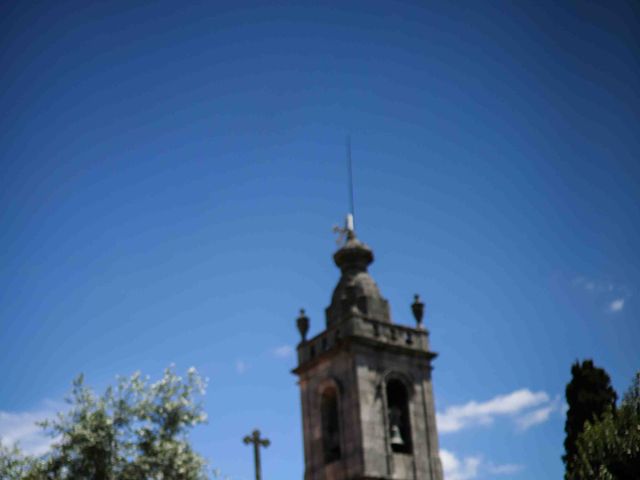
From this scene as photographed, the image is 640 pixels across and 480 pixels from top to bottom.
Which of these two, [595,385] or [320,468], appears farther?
[595,385]

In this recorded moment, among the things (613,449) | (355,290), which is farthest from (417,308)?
(613,449)

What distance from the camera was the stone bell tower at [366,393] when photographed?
3291 cm

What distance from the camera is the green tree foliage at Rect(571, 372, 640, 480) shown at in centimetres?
3206

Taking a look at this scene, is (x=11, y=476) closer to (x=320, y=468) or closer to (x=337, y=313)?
(x=320, y=468)

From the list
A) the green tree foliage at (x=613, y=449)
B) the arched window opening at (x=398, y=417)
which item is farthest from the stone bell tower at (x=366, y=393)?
the green tree foliage at (x=613, y=449)

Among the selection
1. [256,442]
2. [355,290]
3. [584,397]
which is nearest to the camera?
[256,442]

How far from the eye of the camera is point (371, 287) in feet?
123

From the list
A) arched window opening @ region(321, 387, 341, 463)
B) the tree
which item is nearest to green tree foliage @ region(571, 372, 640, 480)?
the tree

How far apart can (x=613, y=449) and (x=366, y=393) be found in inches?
402

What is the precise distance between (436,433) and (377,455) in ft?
12.5

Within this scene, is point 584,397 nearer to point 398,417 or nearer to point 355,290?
point 398,417

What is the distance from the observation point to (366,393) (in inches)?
1325

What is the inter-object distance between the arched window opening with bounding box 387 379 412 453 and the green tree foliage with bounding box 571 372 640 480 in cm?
697

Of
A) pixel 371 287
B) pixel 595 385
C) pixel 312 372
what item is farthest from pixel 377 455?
pixel 595 385
